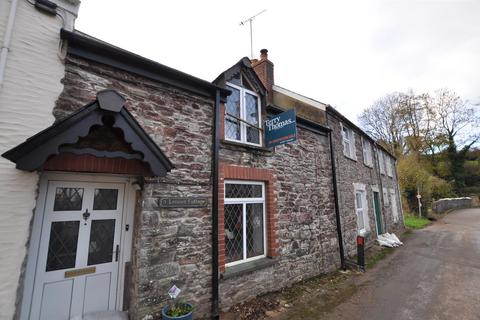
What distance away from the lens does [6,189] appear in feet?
8.71

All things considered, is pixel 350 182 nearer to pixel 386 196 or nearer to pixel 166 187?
pixel 386 196

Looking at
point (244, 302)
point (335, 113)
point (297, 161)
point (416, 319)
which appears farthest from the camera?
point (335, 113)

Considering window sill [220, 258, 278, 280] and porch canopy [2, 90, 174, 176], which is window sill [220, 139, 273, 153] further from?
window sill [220, 258, 278, 280]

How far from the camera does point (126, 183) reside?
3.79 meters

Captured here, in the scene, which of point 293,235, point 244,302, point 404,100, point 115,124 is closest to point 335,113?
point 293,235

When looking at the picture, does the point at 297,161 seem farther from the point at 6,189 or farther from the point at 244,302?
the point at 6,189

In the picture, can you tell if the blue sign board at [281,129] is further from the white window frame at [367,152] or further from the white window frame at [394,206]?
the white window frame at [394,206]

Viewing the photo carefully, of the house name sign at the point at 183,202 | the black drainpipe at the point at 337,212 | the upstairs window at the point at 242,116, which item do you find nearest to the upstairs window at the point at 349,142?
the black drainpipe at the point at 337,212

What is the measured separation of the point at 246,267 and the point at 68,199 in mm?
3490

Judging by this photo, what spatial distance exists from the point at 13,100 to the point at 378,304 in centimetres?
732

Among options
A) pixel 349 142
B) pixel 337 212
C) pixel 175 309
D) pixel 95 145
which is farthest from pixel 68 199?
pixel 349 142

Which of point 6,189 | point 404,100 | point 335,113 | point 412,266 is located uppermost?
point 404,100

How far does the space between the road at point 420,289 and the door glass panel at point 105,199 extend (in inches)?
175

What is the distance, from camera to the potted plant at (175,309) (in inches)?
131
